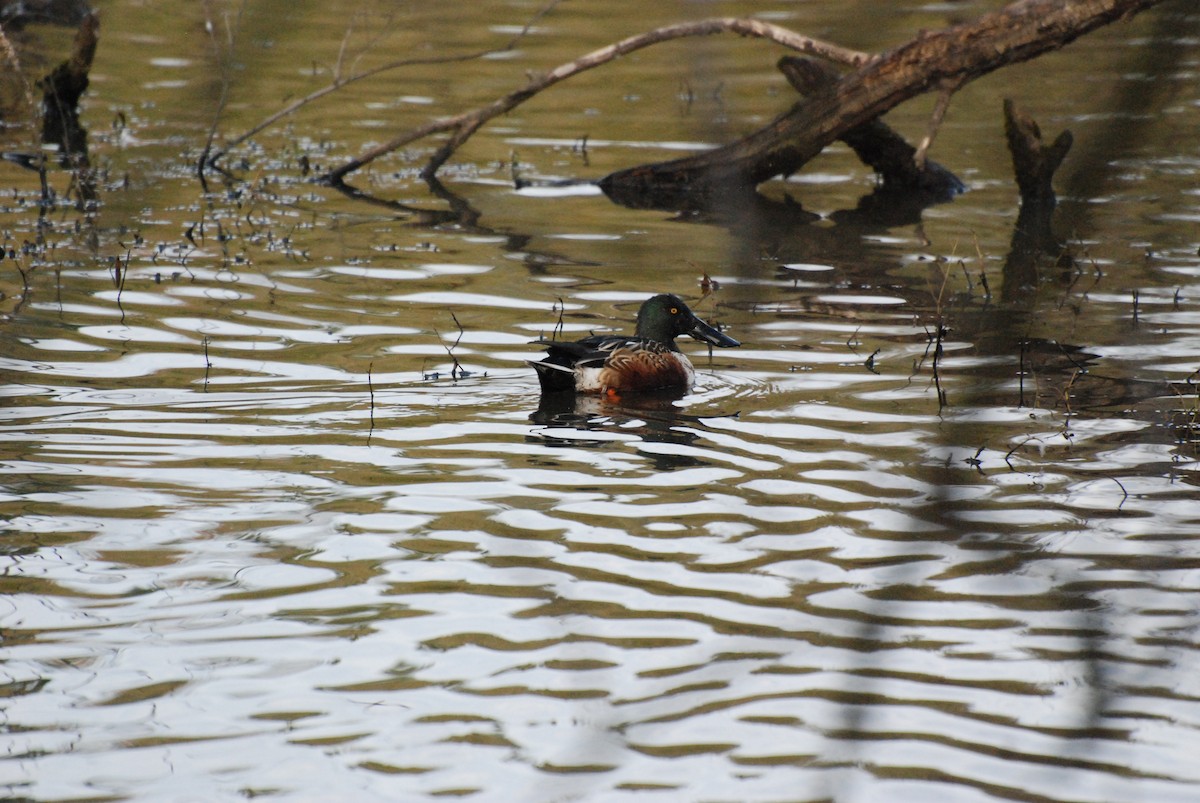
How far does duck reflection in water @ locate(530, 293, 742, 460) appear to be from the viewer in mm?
8727

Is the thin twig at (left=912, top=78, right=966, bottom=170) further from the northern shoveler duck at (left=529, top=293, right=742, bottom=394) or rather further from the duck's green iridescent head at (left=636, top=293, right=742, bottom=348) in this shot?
the northern shoveler duck at (left=529, top=293, right=742, bottom=394)

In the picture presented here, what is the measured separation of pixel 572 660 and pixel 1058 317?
6.67 m

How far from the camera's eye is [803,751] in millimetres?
4605

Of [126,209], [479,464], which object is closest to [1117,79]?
[479,464]

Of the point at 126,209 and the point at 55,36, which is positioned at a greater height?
the point at 55,36

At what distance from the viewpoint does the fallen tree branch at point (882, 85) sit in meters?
12.1

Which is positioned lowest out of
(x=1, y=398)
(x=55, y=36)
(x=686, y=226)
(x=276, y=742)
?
(x=276, y=742)

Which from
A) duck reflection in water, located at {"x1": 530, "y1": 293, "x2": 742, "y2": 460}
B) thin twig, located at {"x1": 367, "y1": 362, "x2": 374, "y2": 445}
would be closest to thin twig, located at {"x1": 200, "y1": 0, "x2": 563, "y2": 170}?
thin twig, located at {"x1": 367, "y1": 362, "x2": 374, "y2": 445}

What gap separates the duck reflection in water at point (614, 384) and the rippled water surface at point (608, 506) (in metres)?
0.09

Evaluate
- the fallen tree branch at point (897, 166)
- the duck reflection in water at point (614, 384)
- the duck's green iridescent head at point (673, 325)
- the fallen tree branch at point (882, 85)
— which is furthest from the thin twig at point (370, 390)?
the fallen tree branch at point (897, 166)

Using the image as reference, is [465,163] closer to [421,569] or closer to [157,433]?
[157,433]

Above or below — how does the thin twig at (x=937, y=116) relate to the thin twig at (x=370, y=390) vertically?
above

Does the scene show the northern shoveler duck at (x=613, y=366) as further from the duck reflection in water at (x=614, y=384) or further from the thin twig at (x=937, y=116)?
the thin twig at (x=937, y=116)

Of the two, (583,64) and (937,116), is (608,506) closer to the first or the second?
(937,116)
